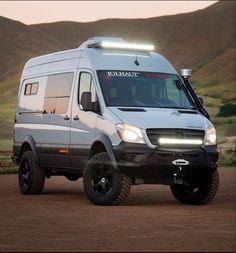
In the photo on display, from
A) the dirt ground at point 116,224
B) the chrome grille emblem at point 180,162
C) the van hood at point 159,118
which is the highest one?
the van hood at point 159,118

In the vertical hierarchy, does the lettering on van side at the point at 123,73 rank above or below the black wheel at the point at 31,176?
above

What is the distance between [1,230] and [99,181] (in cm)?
364

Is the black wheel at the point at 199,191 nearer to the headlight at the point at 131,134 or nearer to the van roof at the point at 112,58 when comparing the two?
the headlight at the point at 131,134

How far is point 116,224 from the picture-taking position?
39.0 feet

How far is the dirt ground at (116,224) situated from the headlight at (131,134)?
106 centimetres

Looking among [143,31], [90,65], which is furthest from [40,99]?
[143,31]

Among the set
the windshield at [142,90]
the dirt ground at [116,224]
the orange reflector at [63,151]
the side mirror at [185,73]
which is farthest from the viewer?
the side mirror at [185,73]

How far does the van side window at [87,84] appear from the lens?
1525cm

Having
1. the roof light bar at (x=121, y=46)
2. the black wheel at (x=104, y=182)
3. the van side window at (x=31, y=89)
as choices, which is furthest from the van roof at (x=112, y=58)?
the black wheel at (x=104, y=182)

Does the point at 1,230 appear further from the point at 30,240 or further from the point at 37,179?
the point at 37,179

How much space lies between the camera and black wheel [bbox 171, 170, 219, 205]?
1533 centimetres

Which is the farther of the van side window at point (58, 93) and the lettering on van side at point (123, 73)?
the van side window at point (58, 93)

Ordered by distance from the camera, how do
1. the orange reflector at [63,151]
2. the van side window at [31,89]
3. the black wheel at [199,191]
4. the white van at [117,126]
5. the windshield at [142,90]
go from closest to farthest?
the white van at [117,126], the windshield at [142,90], the black wheel at [199,191], the orange reflector at [63,151], the van side window at [31,89]

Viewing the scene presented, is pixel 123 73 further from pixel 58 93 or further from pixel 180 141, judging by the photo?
pixel 180 141
